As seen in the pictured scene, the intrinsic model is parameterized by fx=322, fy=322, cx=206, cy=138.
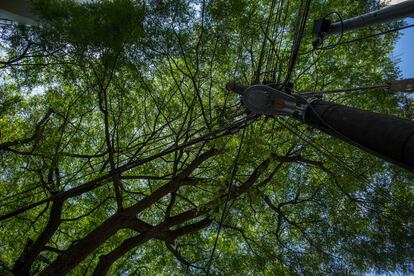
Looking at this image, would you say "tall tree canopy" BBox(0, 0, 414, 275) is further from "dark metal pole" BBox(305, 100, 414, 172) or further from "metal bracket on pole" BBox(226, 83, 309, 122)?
"dark metal pole" BBox(305, 100, 414, 172)

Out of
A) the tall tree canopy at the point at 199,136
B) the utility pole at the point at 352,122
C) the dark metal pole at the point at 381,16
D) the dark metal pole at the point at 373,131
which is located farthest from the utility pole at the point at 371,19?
the tall tree canopy at the point at 199,136

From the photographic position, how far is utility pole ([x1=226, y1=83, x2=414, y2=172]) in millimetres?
1845

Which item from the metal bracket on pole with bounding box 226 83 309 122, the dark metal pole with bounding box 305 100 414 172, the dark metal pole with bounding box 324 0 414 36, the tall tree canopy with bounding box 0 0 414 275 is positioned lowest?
the dark metal pole with bounding box 305 100 414 172

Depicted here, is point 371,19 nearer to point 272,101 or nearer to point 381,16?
point 381,16

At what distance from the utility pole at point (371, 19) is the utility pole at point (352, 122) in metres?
1.52

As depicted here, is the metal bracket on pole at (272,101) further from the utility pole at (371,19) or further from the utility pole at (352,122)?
the utility pole at (371,19)

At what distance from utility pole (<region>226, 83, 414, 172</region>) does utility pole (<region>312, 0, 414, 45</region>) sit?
5.00 ft

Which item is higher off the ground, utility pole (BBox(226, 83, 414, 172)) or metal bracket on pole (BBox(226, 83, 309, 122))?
metal bracket on pole (BBox(226, 83, 309, 122))

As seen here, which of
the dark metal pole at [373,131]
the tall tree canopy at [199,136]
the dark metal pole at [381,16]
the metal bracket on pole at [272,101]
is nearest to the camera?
the dark metal pole at [373,131]

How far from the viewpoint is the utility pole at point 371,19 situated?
11.2ft

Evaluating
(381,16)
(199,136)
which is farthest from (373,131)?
(199,136)

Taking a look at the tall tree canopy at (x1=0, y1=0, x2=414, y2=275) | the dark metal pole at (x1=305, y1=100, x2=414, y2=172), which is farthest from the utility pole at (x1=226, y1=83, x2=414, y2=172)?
the tall tree canopy at (x1=0, y1=0, x2=414, y2=275)

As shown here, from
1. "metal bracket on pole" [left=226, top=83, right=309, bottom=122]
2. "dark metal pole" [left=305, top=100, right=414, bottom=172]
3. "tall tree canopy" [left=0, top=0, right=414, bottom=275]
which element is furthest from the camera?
"tall tree canopy" [left=0, top=0, right=414, bottom=275]

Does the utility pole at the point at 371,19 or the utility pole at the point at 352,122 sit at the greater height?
the utility pole at the point at 371,19
